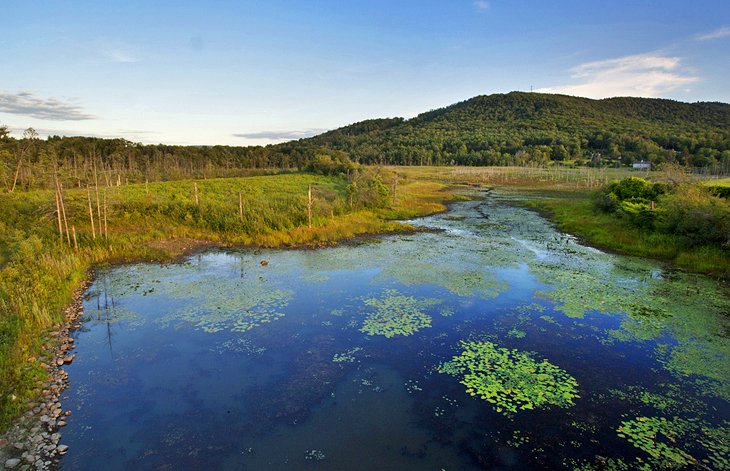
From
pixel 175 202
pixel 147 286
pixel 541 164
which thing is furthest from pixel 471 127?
pixel 147 286

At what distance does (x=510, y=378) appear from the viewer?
9.90m

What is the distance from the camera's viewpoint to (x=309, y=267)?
20047 millimetres

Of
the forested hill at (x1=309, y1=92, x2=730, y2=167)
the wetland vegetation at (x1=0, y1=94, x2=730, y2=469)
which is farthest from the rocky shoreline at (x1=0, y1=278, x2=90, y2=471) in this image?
the forested hill at (x1=309, y1=92, x2=730, y2=167)

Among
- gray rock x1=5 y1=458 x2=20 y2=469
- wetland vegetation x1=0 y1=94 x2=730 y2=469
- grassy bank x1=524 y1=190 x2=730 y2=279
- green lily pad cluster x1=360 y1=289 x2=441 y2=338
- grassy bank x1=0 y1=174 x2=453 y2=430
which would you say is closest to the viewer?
gray rock x1=5 y1=458 x2=20 y2=469

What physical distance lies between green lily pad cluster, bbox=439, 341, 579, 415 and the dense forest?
36.4 m

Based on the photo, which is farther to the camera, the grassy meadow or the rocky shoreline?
the grassy meadow

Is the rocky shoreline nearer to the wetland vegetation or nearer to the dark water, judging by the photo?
the wetland vegetation

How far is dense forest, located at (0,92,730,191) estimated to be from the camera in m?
61.0

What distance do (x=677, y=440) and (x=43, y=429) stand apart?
40.0 ft

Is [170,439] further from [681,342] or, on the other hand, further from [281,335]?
[681,342]

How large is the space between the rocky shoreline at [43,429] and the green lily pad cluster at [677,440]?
1063 cm

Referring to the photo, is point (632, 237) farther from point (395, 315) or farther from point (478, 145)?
point (478, 145)

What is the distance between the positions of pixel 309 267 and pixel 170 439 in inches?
495

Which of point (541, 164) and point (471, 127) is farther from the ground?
point (471, 127)
